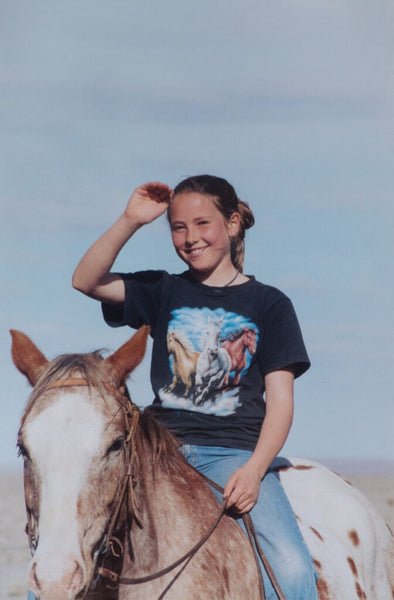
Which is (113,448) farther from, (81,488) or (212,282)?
(212,282)

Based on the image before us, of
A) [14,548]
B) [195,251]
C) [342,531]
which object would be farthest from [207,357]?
[14,548]

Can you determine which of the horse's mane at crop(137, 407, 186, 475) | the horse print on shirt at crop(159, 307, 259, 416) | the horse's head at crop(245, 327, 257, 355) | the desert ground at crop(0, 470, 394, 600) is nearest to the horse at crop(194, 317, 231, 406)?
the horse print on shirt at crop(159, 307, 259, 416)

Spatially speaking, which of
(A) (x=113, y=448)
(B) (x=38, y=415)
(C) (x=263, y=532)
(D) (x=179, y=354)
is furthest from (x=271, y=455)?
(B) (x=38, y=415)

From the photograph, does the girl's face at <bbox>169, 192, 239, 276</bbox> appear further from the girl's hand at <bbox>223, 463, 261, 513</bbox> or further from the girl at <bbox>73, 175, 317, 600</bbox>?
the girl's hand at <bbox>223, 463, 261, 513</bbox>

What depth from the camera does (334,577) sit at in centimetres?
482

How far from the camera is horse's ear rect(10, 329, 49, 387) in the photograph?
393cm

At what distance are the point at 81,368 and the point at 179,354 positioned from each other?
1.01 metres

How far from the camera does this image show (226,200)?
523cm

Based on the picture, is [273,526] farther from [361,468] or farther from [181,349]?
[361,468]

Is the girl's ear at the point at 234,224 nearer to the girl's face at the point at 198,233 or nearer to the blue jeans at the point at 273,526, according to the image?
the girl's face at the point at 198,233

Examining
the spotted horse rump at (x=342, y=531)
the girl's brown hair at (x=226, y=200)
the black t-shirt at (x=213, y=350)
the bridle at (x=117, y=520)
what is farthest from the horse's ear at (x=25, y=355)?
the spotted horse rump at (x=342, y=531)

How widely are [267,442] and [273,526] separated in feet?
1.37

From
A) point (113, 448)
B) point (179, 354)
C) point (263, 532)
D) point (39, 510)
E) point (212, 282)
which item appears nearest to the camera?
point (39, 510)

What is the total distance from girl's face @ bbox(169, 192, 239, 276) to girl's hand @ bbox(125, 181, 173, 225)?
192 millimetres
